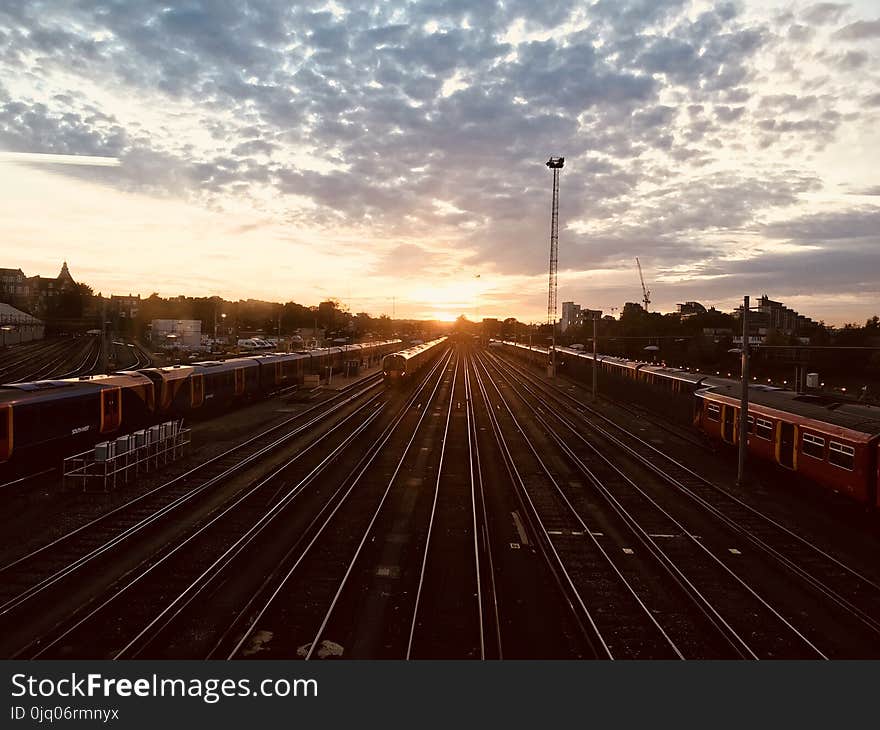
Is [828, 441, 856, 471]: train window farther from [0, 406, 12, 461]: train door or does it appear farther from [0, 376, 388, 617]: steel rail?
[0, 406, 12, 461]: train door

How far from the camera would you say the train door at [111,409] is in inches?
894

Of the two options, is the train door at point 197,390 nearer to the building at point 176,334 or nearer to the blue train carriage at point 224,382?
the blue train carriage at point 224,382

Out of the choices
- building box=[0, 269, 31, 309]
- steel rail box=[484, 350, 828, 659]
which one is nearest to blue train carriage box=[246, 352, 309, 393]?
steel rail box=[484, 350, 828, 659]

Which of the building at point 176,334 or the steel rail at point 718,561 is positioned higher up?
the building at point 176,334

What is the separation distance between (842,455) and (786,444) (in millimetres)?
3422

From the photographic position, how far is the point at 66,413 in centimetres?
2047

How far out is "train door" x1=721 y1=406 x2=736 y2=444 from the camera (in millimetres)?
24109

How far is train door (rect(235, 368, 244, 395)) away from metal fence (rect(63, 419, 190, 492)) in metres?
14.1

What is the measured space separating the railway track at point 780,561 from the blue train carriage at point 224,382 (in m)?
22.7

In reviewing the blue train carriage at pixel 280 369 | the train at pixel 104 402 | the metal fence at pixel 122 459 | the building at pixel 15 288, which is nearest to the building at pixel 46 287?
the building at pixel 15 288

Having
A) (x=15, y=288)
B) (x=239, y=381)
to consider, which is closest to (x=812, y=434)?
(x=239, y=381)

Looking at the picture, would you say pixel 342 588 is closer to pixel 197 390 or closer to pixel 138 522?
pixel 138 522

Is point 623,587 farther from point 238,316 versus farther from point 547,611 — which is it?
point 238,316

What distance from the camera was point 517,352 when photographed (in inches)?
4926
